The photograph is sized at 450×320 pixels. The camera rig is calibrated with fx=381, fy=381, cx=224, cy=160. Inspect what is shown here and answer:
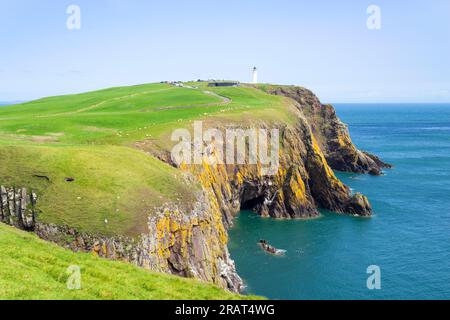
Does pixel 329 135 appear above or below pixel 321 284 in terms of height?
above

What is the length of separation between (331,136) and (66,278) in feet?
414

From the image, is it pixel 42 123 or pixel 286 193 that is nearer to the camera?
pixel 42 123

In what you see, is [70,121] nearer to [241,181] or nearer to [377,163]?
[241,181]

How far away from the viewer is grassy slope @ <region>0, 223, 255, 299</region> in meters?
20.4

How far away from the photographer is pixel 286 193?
81.9 meters

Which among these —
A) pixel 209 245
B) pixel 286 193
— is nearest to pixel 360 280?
pixel 209 245

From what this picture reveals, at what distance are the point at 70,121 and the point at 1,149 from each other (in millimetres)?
33995

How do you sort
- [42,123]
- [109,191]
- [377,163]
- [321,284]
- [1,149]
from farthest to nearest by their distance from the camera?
[377,163], [42,123], [321,284], [1,149], [109,191]

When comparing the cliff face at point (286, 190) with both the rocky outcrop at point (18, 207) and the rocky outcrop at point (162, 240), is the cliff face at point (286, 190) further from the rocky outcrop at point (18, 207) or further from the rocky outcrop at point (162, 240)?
the rocky outcrop at point (18, 207)

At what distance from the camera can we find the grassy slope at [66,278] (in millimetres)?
20406

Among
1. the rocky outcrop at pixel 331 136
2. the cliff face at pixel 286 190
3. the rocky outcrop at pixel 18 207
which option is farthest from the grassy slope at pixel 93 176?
the rocky outcrop at pixel 331 136

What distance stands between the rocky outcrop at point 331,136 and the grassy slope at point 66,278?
107 meters

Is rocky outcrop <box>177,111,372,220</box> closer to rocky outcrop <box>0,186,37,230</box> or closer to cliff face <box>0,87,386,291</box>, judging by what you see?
cliff face <box>0,87,386,291</box>

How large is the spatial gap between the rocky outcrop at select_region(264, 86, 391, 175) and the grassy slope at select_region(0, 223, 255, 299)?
107m
